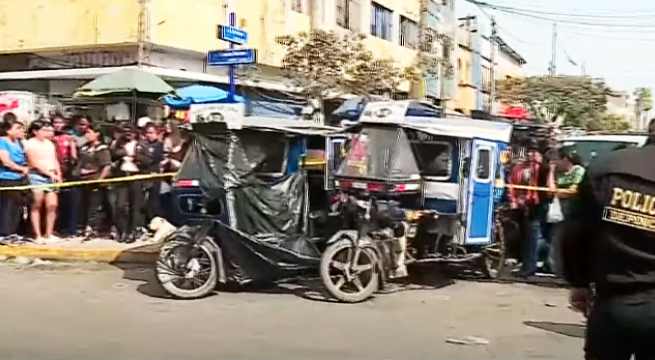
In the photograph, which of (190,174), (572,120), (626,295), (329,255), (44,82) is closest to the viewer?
(626,295)

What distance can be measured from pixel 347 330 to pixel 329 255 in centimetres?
151

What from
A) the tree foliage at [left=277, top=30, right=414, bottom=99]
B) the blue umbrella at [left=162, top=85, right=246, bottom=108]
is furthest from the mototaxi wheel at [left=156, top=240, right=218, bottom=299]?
the tree foliage at [left=277, top=30, right=414, bottom=99]

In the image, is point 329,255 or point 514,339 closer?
point 514,339

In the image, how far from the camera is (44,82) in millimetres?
25094

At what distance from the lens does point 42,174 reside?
46.4 feet

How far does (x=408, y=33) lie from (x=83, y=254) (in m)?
29.4

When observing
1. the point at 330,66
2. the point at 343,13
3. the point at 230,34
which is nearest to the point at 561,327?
the point at 230,34

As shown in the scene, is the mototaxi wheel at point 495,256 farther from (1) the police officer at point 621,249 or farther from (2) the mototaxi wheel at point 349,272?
(1) the police officer at point 621,249

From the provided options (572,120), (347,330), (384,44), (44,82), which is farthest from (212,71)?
(572,120)

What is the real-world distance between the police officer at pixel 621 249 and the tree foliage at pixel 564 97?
40.5 m

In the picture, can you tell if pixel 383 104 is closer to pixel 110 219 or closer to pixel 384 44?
pixel 110 219

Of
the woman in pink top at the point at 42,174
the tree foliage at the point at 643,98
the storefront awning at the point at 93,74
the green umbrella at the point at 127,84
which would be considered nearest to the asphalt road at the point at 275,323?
the woman in pink top at the point at 42,174

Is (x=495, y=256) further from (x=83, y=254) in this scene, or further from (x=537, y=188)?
(x=83, y=254)

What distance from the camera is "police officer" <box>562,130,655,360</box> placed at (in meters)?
3.61
